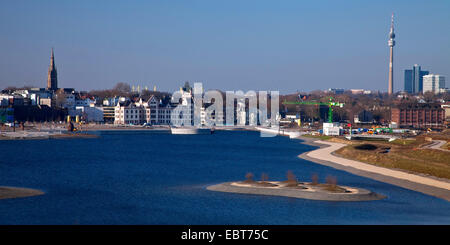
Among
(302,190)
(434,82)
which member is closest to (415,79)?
(434,82)

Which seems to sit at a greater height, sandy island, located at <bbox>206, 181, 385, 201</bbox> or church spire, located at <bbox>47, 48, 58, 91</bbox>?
church spire, located at <bbox>47, 48, 58, 91</bbox>

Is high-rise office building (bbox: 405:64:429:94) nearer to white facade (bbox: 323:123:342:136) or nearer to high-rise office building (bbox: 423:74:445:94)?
high-rise office building (bbox: 423:74:445:94)

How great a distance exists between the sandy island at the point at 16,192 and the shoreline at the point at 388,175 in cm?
1462

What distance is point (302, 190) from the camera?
23.0m

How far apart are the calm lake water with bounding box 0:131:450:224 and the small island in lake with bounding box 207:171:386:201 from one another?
1.79 ft

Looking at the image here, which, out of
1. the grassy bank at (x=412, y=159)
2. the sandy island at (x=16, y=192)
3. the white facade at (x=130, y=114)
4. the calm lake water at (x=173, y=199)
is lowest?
the calm lake water at (x=173, y=199)

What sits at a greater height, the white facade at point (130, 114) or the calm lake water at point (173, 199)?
the white facade at point (130, 114)

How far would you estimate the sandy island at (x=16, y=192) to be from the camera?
865 inches

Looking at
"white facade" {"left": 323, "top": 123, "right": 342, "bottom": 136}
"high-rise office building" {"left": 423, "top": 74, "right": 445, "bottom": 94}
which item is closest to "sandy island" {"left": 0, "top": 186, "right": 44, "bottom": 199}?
"white facade" {"left": 323, "top": 123, "right": 342, "bottom": 136}

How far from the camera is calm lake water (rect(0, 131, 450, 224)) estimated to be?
1872 cm

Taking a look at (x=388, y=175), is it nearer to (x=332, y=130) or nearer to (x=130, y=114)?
(x=332, y=130)

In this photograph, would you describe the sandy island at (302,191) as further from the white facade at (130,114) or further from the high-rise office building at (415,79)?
the high-rise office building at (415,79)

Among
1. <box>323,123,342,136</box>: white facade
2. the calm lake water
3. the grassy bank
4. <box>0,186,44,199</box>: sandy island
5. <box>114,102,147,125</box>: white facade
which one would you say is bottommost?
the calm lake water

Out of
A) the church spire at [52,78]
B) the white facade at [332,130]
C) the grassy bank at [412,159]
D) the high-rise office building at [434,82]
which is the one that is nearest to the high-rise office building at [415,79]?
the high-rise office building at [434,82]
